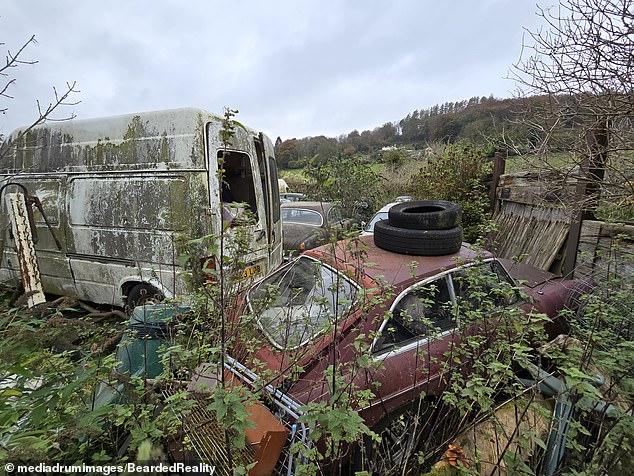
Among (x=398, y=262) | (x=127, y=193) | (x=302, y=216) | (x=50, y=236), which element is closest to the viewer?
Answer: (x=398, y=262)

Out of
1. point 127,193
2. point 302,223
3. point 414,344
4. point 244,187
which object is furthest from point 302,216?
point 414,344

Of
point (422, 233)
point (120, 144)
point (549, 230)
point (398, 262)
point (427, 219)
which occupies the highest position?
point (120, 144)

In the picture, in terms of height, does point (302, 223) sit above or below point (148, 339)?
above

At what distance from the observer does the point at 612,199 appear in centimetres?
281

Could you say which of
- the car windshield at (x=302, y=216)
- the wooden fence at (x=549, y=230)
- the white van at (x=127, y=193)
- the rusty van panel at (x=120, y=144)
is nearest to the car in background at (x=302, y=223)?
the car windshield at (x=302, y=216)

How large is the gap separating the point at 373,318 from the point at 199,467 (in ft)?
4.48

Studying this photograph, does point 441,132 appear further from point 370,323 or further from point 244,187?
point 370,323

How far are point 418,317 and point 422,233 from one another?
877 mm

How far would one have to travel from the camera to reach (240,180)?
4.98 metres

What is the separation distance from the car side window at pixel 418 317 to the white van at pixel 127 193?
5.76 ft

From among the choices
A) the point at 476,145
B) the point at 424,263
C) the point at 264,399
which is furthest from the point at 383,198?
the point at 264,399

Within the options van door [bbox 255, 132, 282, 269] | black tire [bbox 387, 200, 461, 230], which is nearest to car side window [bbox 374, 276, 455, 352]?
black tire [bbox 387, 200, 461, 230]

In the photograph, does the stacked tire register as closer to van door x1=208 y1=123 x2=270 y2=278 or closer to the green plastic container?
van door x1=208 y1=123 x2=270 y2=278

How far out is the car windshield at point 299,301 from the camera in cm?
198
